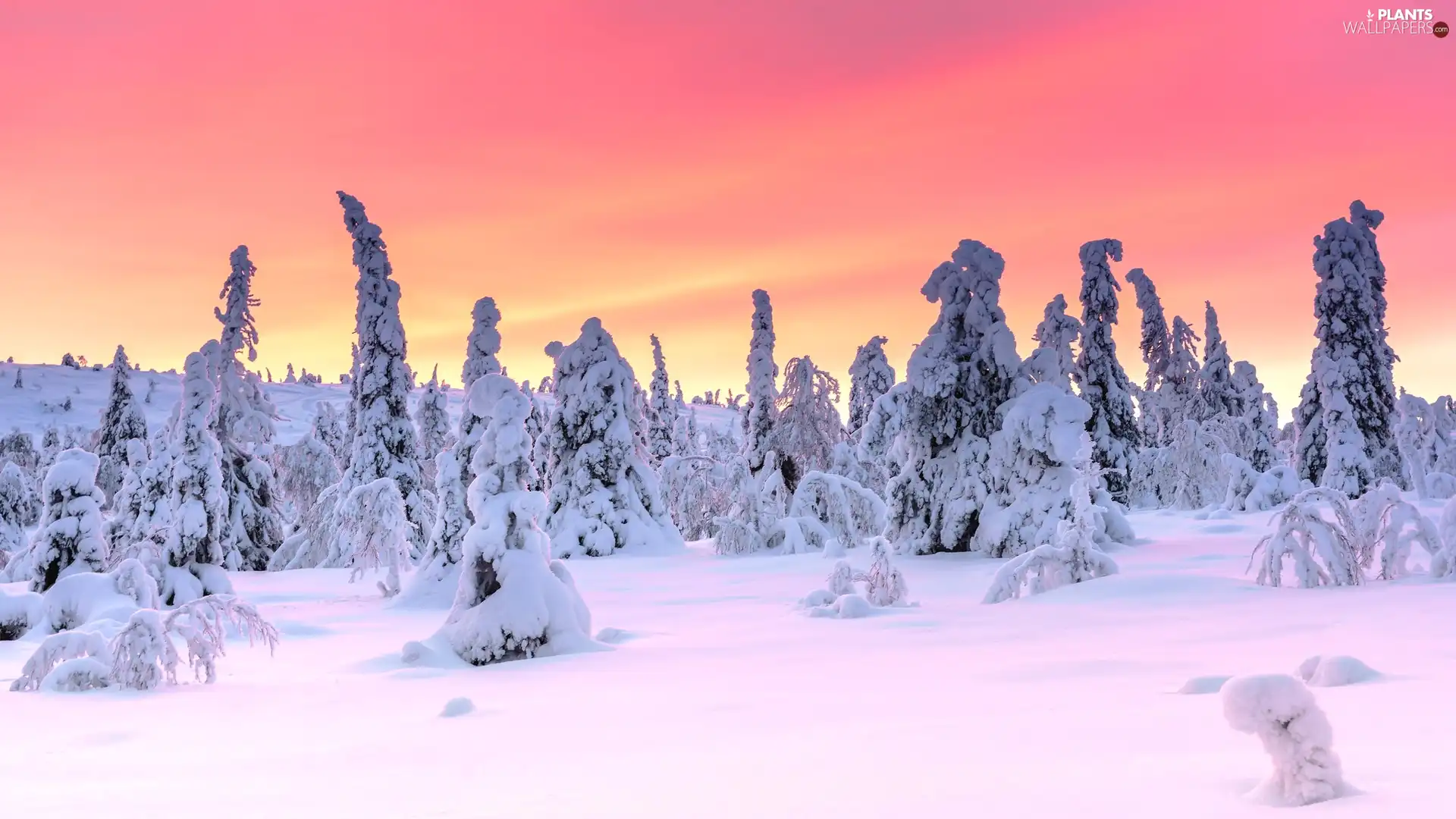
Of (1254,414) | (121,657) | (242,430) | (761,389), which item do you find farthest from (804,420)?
(1254,414)

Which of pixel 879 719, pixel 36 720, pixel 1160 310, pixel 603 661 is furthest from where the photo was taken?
pixel 1160 310

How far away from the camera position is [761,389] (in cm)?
3153

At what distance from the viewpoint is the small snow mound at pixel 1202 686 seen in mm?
5586

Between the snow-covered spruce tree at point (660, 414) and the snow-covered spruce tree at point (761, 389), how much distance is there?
18103 millimetres

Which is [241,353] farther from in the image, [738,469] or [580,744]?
[580,744]

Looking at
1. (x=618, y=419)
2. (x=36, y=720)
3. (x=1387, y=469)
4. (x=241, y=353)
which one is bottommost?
(x=36, y=720)

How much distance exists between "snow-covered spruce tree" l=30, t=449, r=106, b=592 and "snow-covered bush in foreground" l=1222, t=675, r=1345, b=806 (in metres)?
17.0

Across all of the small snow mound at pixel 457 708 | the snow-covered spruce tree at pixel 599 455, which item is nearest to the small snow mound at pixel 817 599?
the small snow mound at pixel 457 708

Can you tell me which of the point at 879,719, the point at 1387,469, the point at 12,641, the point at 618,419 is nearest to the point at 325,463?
the point at 618,419

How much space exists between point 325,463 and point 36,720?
36021mm

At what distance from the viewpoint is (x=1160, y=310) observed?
41.7 m

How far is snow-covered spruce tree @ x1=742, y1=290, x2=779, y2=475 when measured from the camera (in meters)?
31.1

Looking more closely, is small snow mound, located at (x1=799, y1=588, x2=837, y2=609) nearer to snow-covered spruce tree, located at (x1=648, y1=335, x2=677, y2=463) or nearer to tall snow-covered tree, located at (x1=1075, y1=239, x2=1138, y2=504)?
tall snow-covered tree, located at (x1=1075, y1=239, x2=1138, y2=504)

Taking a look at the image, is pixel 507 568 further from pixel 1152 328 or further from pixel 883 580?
pixel 1152 328
